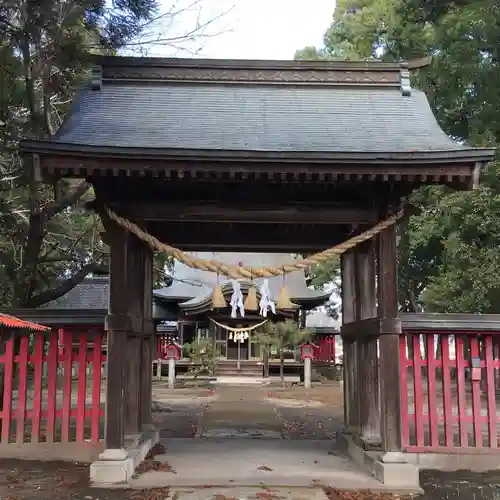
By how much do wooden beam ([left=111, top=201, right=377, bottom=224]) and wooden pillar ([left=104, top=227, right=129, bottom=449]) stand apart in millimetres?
661

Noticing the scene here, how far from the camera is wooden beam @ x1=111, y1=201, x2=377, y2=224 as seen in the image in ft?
24.1

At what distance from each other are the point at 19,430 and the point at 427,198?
15414 mm

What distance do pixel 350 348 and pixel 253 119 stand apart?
3753 millimetres

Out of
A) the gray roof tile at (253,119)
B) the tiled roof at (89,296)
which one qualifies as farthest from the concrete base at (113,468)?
the tiled roof at (89,296)

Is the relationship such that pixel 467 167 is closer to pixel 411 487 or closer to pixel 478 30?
pixel 411 487

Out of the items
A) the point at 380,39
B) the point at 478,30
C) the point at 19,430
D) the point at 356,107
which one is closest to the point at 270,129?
the point at 356,107

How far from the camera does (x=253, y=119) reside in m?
8.09

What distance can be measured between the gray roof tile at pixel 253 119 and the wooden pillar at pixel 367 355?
1562mm

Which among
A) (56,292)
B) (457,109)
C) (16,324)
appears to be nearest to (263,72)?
(16,324)

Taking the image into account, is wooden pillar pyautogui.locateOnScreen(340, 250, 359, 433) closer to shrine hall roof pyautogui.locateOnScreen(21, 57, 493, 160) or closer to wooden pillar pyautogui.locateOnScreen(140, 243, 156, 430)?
shrine hall roof pyautogui.locateOnScreen(21, 57, 493, 160)

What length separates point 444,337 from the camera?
7.87 metres

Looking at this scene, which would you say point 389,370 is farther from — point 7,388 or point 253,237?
point 7,388

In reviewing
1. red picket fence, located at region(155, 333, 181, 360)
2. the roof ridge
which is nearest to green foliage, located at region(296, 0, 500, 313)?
the roof ridge

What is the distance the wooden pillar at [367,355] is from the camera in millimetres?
7945
